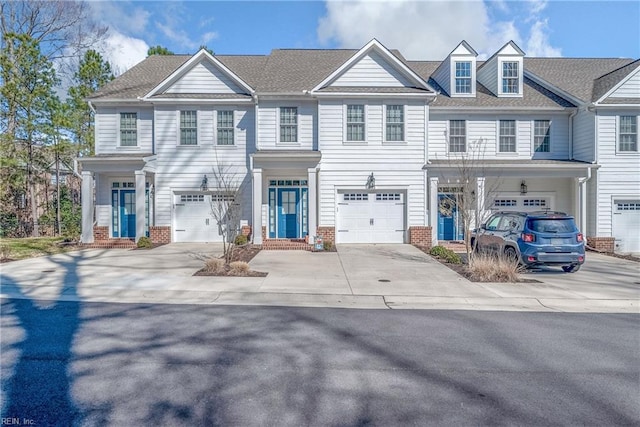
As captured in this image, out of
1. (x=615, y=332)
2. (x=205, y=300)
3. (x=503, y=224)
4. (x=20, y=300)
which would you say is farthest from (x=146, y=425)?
(x=503, y=224)

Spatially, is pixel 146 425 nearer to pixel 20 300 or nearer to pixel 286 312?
pixel 286 312

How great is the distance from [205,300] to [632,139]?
19069 millimetres

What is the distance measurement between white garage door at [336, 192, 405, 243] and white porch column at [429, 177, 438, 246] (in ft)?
4.04

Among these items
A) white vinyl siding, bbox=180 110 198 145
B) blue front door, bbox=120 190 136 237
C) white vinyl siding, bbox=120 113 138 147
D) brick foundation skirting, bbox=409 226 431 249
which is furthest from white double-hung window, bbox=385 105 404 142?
blue front door, bbox=120 190 136 237

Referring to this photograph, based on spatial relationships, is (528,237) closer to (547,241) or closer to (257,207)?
(547,241)

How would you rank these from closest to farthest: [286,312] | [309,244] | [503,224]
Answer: [286,312]
[503,224]
[309,244]

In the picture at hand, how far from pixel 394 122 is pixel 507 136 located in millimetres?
5550

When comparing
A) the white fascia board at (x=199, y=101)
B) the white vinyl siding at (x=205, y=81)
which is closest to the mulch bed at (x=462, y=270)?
the white fascia board at (x=199, y=101)

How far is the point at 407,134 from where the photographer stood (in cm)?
1630

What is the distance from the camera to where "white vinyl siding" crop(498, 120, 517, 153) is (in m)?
17.3

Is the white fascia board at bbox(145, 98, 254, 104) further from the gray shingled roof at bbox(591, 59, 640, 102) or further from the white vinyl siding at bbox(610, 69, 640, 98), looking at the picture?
the white vinyl siding at bbox(610, 69, 640, 98)

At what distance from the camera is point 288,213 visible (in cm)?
1711

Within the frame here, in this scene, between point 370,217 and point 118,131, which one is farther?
point 118,131

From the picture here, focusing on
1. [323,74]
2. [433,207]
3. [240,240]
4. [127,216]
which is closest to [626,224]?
[433,207]
